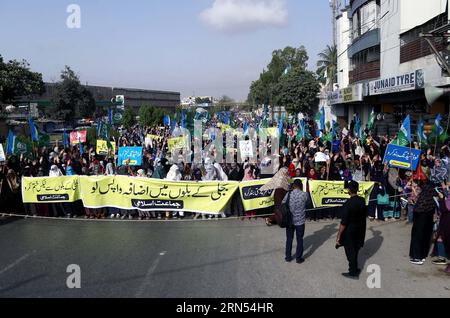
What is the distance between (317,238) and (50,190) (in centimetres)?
696

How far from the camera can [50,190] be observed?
11.8 m

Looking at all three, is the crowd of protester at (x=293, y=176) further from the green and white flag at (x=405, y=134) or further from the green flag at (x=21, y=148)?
the green flag at (x=21, y=148)

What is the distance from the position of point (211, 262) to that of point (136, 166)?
724 centimetres

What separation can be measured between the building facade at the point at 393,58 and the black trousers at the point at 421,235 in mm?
9240

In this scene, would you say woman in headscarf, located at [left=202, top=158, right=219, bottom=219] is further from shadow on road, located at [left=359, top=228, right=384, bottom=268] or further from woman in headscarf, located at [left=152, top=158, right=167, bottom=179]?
shadow on road, located at [left=359, top=228, right=384, bottom=268]

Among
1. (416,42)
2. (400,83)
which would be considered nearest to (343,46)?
(416,42)

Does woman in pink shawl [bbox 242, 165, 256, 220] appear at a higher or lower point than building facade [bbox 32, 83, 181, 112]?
lower

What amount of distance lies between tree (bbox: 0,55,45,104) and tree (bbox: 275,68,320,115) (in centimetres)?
2464

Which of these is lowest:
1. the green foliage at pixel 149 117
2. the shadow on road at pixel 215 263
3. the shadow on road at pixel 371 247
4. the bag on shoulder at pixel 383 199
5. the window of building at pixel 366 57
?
the shadow on road at pixel 371 247

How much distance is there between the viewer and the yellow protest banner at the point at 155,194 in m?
11.1

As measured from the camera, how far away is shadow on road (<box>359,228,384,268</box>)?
8109mm

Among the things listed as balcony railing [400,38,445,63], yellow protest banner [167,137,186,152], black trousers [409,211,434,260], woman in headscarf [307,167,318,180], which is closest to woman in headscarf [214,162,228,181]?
woman in headscarf [307,167,318,180]

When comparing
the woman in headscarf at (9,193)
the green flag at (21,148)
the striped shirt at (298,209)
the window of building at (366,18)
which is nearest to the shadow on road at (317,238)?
the striped shirt at (298,209)
